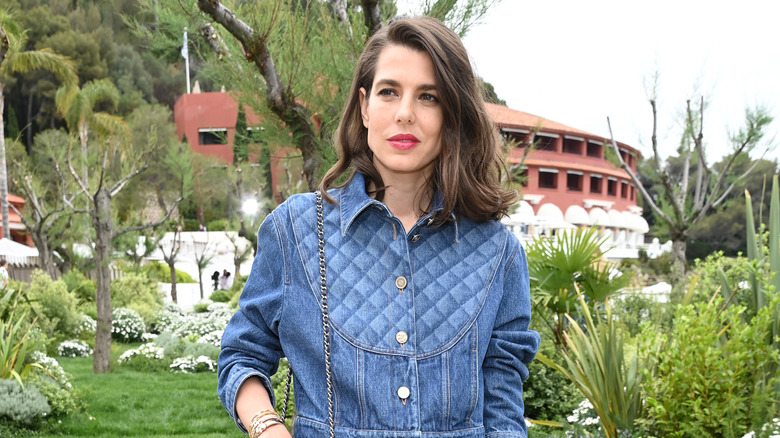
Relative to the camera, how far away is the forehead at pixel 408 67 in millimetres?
1436

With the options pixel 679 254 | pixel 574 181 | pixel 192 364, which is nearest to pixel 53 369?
pixel 192 364

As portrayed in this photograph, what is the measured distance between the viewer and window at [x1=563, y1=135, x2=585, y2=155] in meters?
39.6

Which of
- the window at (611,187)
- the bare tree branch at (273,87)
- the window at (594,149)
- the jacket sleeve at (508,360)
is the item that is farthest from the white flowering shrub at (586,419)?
the window at (611,187)

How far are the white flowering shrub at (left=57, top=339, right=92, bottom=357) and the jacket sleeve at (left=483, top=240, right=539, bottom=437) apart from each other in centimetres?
1303

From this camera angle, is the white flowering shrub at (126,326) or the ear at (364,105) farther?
the white flowering shrub at (126,326)

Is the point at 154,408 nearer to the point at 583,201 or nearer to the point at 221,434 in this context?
the point at 221,434

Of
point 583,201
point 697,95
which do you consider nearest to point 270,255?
point 697,95

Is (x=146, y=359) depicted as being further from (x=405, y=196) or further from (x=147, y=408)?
(x=405, y=196)

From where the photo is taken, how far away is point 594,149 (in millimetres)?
41312

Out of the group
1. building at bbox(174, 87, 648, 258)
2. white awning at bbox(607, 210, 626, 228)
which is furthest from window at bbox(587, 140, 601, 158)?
white awning at bbox(607, 210, 626, 228)

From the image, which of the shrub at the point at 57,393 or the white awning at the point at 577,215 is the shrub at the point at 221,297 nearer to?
the shrub at the point at 57,393

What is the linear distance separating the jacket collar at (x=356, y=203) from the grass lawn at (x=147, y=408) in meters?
5.78

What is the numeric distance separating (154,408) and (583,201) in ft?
110

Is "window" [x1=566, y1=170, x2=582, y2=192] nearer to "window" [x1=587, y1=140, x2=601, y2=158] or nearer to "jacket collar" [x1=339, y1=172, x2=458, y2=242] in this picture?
"window" [x1=587, y1=140, x2=601, y2=158]
